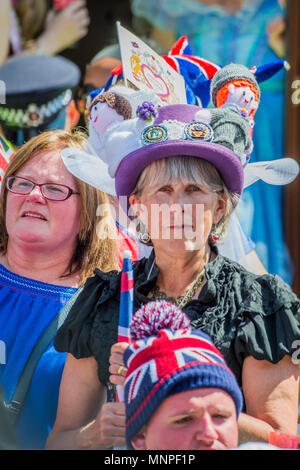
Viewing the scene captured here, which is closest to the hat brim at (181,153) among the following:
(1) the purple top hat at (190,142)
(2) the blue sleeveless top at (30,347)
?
(1) the purple top hat at (190,142)

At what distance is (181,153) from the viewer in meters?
1.58

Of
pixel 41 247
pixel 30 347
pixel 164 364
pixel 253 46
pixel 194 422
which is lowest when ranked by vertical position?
pixel 194 422

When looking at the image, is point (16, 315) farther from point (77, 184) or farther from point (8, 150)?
point (8, 150)

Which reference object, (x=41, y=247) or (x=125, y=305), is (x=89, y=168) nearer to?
(x=41, y=247)

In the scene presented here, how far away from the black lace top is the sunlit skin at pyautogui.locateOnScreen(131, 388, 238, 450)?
0.20 meters

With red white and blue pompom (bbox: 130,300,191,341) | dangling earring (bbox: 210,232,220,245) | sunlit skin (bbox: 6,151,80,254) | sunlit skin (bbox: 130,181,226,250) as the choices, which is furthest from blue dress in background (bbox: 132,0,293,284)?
red white and blue pompom (bbox: 130,300,191,341)

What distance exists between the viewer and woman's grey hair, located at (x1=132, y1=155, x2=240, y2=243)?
62.6 inches

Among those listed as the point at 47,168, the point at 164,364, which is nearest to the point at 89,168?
the point at 47,168

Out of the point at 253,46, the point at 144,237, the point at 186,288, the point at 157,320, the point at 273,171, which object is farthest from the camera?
the point at 253,46

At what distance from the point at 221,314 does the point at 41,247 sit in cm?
72

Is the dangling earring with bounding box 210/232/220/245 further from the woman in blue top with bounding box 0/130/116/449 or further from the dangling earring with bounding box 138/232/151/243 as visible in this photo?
the woman in blue top with bounding box 0/130/116/449

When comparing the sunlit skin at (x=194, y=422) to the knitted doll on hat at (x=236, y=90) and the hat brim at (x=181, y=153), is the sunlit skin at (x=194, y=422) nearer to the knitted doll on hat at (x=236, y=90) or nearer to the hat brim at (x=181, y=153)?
the hat brim at (x=181, y=153)

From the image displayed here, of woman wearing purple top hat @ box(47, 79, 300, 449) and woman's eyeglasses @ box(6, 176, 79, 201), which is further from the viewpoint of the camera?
woman's eyeglasses @ box(6, 176, 79, 201)

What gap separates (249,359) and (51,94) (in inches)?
69.8
